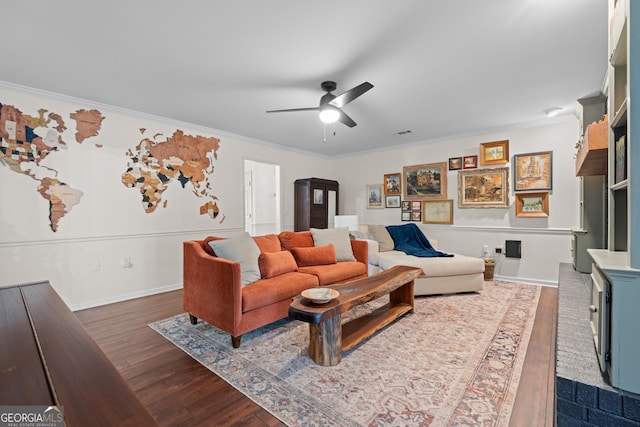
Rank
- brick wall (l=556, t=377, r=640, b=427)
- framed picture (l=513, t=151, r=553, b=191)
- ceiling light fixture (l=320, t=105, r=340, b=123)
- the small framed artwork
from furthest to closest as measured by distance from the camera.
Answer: framed picture (l=513, t=151, r=553, b=191) < ceiling light fixture (l=320, t=105, r=340, b=123) < the small framed artwork < brick wall (l=556, t=377, r=640, b=427)

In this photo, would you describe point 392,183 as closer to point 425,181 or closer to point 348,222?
point 425,181

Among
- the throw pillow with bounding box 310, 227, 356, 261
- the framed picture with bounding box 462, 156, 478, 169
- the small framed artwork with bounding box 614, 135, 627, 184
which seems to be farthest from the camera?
the framed picture with bounding box 462, 156, 478, 169

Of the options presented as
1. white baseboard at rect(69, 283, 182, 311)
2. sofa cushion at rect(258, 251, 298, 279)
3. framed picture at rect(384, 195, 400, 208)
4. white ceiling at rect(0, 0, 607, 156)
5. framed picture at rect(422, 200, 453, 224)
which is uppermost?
white ceiling at rect(0, 0, 607, 156)

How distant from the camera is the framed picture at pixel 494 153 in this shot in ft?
14.5

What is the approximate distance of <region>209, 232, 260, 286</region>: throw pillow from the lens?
2676 mm

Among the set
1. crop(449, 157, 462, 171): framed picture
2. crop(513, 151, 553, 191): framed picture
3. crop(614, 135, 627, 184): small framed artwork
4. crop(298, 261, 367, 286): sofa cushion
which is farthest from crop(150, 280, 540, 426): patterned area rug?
crop(449, 157, 462, 171): framed picture

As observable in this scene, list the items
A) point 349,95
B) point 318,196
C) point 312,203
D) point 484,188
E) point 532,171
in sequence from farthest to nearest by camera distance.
Result: point 318,196 → point 312,203 → point 484,188 → point 532,171 → point 349,95

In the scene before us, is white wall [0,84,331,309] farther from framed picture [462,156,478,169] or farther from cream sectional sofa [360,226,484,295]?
framed picture [462,156,478,169]

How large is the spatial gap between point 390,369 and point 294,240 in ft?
6.51

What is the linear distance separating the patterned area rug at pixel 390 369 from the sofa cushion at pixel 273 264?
511mm

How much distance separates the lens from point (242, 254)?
2746mm

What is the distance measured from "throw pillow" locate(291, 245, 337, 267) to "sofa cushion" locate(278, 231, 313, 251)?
0.13 m

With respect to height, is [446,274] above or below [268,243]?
below

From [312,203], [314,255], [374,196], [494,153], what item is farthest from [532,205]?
[312,203]
